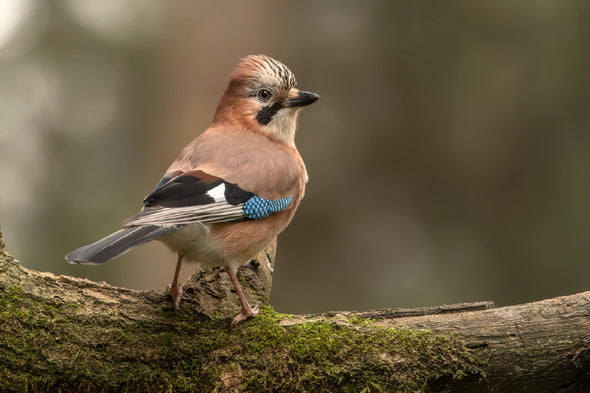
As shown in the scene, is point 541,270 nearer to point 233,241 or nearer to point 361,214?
point 361,214

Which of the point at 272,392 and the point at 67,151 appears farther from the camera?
the point at 67,151

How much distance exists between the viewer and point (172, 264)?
8.82 meters

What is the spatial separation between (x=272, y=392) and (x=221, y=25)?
7160 mm

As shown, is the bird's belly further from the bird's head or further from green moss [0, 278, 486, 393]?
the bird's head

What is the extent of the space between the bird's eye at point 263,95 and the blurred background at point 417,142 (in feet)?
12.2

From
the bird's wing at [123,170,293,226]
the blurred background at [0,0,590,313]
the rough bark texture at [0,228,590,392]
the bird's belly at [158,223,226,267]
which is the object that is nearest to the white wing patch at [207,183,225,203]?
the bird's wing at [123,170,293,226]

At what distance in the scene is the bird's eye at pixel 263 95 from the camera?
5.06 m

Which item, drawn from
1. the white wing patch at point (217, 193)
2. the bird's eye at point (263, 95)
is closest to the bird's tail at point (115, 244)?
the white wing patch at point (217, 193)

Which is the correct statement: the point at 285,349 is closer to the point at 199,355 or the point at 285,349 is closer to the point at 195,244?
the point at 199,355

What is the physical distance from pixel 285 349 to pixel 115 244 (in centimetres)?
113

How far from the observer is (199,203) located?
12.3ft

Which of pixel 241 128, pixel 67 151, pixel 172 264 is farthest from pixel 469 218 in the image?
pixel 67 151

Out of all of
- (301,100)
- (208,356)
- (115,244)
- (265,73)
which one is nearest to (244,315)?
(208,356)

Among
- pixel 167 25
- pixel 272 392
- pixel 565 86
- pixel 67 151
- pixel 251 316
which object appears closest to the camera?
pixel 272 392
